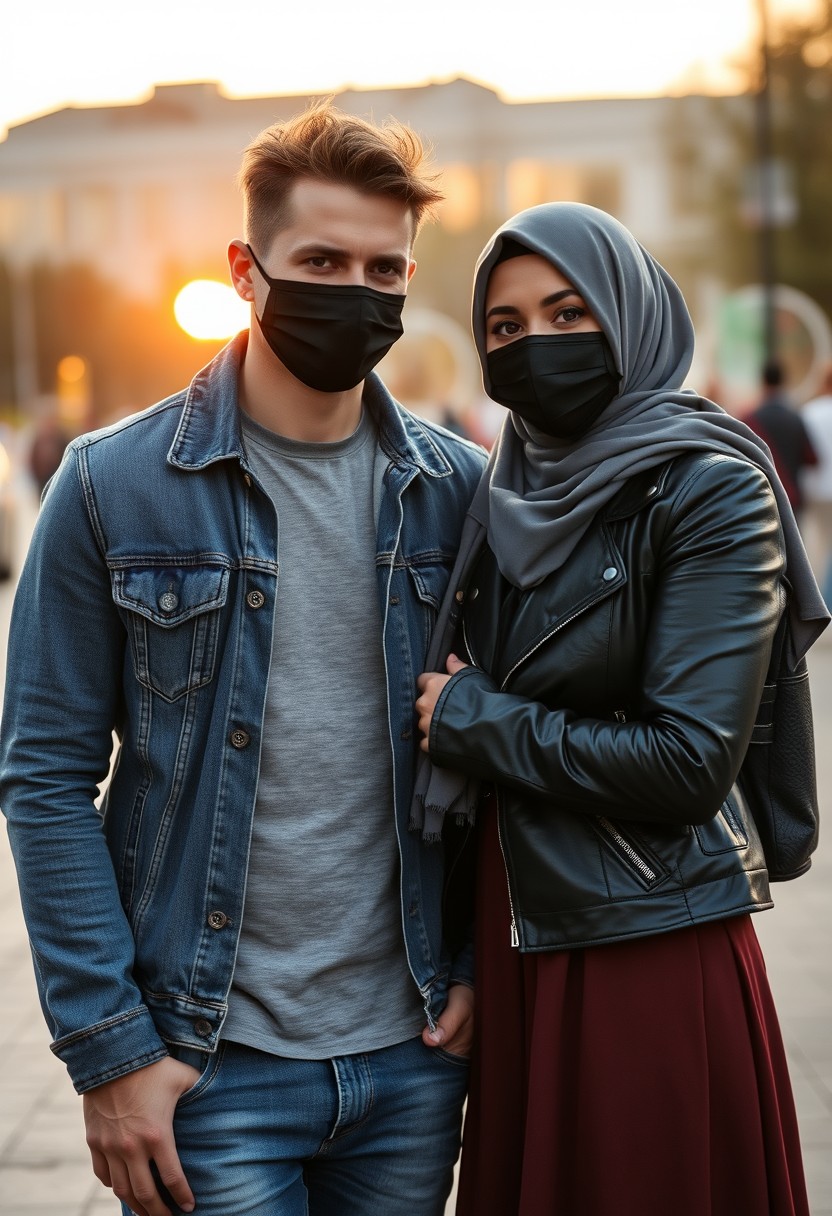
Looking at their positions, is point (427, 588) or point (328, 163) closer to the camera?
point (328, 163)

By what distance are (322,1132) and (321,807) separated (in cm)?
52

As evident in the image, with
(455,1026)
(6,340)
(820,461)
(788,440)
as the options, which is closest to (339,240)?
(455,1026)

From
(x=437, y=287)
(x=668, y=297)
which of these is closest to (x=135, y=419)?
(x=668, y=297)

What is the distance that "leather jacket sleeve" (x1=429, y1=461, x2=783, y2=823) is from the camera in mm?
2121

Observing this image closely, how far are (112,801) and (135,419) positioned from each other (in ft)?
2.05

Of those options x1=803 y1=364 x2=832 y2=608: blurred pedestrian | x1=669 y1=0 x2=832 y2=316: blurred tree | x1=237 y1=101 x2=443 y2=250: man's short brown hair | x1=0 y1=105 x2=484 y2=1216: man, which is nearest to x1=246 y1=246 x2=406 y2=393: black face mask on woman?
x1=0 y1=105 x2=484 y2=1216: man

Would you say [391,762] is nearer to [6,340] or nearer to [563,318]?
[563,318]

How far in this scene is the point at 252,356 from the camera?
97.6 inches

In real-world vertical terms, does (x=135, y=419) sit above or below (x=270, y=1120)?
above

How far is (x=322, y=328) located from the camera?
2.34 m

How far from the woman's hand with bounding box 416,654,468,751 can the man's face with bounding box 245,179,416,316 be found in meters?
0.65

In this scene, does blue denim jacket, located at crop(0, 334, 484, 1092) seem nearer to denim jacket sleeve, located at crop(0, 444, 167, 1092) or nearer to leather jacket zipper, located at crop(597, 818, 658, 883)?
denim jacket sleeve, located at crop(0, 444, 167, 1092)

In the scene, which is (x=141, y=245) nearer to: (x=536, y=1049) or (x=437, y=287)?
(x=437, y=287)

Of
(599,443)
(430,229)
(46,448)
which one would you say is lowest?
(599,443)
